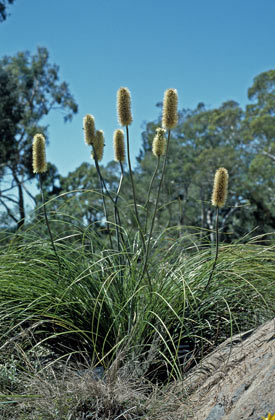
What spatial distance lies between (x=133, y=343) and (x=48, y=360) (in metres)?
0.69

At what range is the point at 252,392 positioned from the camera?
226cm

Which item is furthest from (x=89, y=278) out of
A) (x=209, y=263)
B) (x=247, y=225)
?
(x=247, y=225)

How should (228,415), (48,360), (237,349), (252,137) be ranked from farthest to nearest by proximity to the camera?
(252,137) → (48,360) → (237,349) → (228,415)

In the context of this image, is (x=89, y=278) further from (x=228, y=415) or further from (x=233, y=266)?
(x=228, y=415)

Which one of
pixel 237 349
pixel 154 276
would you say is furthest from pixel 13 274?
pixel 237 349

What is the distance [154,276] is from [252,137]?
24.2 meters

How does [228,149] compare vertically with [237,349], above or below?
above

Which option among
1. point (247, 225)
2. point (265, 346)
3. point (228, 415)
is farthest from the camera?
point (247, 225)

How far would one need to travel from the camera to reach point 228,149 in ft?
88.5

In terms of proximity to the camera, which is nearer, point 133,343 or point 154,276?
point 133,343

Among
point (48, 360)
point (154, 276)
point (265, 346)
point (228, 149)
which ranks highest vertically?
point (228, 149)

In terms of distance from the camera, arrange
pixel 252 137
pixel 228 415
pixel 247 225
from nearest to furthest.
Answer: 1. pixel 228 415
2. pixel 252 137
3. pixel 247 225

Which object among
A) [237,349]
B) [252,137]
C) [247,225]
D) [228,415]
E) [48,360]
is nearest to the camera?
[228,415]

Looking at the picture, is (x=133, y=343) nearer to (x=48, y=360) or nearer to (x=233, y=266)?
(x=48, y=360)
